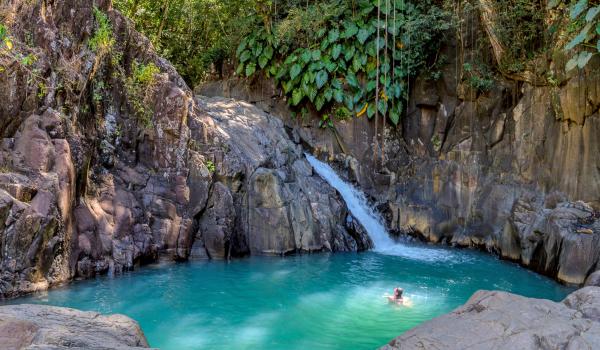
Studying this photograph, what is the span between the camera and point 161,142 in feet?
36.1

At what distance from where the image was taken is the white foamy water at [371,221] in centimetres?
1218

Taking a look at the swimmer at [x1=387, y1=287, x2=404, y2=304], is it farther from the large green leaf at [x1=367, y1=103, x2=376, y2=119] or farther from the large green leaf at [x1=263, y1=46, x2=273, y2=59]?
the large green leaf at [x1=263, y1=46, x2=273, y2=59]

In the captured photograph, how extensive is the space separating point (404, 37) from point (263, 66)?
448cm

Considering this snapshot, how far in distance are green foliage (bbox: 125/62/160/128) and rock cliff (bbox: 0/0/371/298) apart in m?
0.02

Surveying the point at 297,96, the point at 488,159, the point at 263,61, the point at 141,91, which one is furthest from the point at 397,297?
the point at 263,61

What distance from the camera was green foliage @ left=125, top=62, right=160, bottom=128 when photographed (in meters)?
10.9

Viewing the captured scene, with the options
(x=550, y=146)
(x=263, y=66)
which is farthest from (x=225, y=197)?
(x=550, y=146)

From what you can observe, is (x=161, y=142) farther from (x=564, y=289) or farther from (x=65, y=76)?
(x=564, y=289)

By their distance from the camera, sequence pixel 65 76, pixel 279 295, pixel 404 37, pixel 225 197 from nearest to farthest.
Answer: pixel 279 295 → pixel 65 76 → pixel 225 197 → pixel 404 37

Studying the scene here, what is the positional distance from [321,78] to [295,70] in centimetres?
91

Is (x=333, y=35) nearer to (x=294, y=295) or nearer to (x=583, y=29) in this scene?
(x=583, y=29)

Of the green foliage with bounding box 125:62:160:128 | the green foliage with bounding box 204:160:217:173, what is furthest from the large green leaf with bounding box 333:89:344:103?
the green foliage with bounding box 125:62:160:128

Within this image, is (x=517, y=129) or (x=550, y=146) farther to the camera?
(x=517, y=129)

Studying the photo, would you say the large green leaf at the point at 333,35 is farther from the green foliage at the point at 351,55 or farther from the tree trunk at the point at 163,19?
the tree trunk at the point at 163,19
